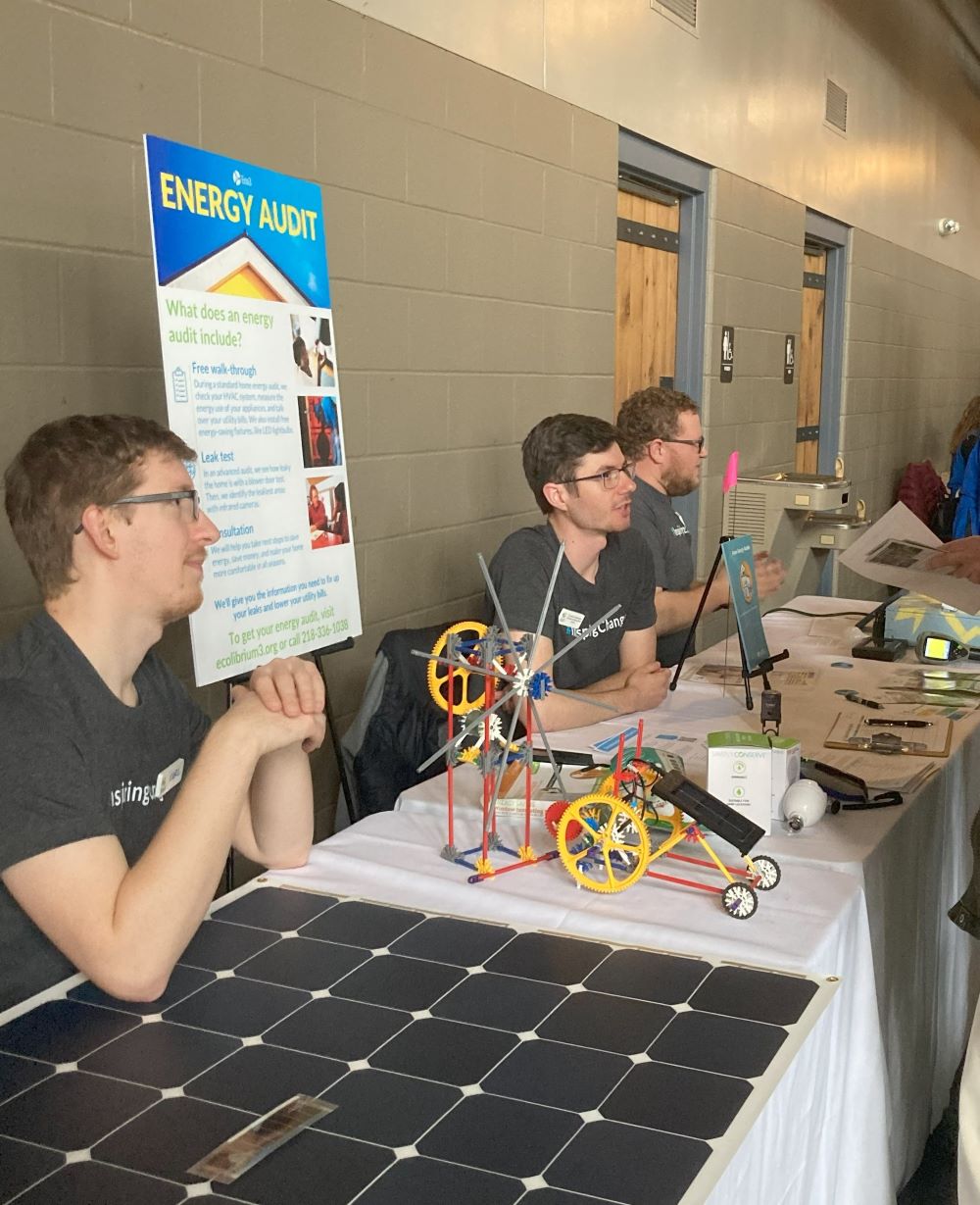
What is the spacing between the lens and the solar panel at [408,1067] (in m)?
1.02

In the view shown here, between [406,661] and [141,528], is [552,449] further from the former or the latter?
[141,528]

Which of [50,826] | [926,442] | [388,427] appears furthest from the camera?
[926,442]

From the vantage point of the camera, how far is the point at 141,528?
5.18 feet

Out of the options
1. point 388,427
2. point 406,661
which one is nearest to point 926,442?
point 388,427

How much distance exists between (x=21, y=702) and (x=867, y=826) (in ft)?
4.16

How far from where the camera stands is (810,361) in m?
7.33

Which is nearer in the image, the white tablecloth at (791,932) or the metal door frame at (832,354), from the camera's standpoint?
the white tablecloth at (791,932)

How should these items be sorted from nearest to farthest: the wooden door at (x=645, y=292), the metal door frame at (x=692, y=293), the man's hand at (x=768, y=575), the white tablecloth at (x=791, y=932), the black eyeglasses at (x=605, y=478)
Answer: the white tablecloth at (x=791, y=932), the black eyeglasses at (x=605, y=478), the man's hand at (x=768, y=575), the wooden door at (x=645, y=292), the metal door frame at (x=692, y=293)

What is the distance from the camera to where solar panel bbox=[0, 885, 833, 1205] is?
1021 millimetres

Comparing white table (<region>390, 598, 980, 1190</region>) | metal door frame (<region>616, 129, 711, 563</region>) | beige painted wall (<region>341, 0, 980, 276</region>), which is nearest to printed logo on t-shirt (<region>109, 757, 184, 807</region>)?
white table (<region>390, 598, 980, 1190</region>)

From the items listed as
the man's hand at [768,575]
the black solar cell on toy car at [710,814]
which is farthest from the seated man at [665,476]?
the black solar cell on toy car at [710,814]

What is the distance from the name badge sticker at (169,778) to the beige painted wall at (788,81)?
2.19m

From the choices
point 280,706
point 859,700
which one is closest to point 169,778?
point 280,706

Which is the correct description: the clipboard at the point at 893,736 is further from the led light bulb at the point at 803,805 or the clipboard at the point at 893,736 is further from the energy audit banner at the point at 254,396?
the energy audit banner at the point at 254,396
